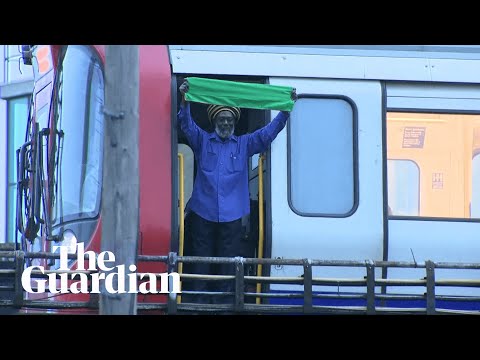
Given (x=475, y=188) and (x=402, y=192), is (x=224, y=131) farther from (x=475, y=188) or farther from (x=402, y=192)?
(x=475, y=188)

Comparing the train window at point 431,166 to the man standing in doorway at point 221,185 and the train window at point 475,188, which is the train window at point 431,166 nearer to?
Answer: the train window at point 475,188

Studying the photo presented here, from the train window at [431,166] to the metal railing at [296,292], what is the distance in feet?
2.01

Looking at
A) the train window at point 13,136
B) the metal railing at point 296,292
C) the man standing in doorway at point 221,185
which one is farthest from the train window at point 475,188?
the train window at point 13,136

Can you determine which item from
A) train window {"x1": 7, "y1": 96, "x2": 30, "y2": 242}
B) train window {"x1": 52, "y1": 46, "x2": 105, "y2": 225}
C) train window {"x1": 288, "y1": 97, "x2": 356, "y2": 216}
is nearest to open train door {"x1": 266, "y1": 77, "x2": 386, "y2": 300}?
train window {"x1": 288, "y1": 97, "x2": 356, "y2": 216}

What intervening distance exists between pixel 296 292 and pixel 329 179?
914mm

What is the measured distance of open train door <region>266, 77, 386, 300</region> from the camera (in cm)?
862

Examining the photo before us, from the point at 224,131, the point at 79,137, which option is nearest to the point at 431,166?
the point at 224,131

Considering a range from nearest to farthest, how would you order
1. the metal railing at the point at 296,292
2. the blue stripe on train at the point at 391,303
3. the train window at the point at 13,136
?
the metal railing at the point at 296,292, the blue stripe on train at the point at 391,303, the train window at the point at 13,136

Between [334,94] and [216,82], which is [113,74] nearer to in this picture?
[216,82]

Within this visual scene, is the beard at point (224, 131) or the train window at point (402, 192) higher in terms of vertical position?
the beard at point (224, 131)

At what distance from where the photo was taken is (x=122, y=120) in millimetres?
6531

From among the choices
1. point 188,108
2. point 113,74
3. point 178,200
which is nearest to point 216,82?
point 188,108

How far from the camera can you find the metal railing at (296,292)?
25.5 ft

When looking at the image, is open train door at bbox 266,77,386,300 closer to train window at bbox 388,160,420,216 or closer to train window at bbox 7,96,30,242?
train window at bbox 388,160,420,216
